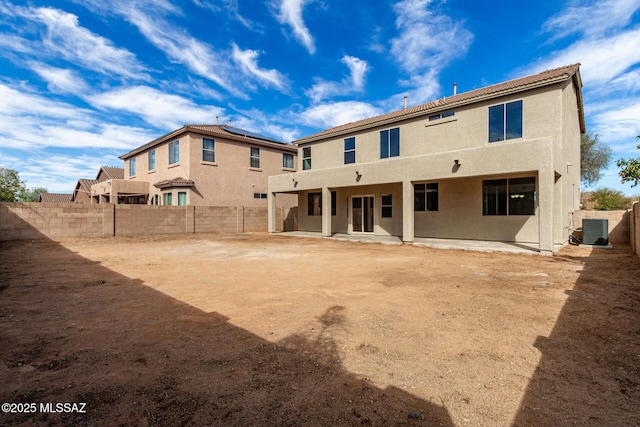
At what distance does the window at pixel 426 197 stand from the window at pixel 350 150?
4275 millimetres

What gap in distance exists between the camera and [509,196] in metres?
12.0

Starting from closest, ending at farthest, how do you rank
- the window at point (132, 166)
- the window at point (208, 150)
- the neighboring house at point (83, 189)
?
the window at point (208, 150) < the window at point (132, 166) < the neighboring house at point (83, 189)

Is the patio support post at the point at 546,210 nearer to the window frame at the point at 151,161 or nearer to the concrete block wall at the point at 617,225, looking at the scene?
the concrete block wall at the point at 617,225

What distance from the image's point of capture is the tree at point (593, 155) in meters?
28.8

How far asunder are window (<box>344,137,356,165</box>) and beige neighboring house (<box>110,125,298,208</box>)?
9.51m

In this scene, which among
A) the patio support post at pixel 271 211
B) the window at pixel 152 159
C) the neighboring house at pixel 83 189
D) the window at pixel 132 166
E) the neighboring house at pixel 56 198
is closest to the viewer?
the patio support post at pixel 271 211

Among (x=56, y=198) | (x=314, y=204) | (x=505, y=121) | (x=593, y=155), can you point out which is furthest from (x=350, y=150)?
(x=56, y=198)

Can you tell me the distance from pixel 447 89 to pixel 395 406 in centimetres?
1857

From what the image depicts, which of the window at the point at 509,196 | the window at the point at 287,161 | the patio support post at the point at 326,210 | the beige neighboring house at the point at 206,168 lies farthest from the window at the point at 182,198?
the window at the point at 509,196

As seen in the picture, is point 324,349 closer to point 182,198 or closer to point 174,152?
point 182,198

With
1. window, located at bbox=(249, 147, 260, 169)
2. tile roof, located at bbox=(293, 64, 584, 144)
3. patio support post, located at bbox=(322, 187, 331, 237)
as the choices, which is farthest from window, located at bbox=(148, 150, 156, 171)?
patio support post, located at bbox=(322, 187, 331, 237)

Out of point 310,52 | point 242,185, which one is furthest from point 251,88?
point 242,185

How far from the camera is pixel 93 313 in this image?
444 centimetres

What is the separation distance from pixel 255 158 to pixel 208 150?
3957 mm
